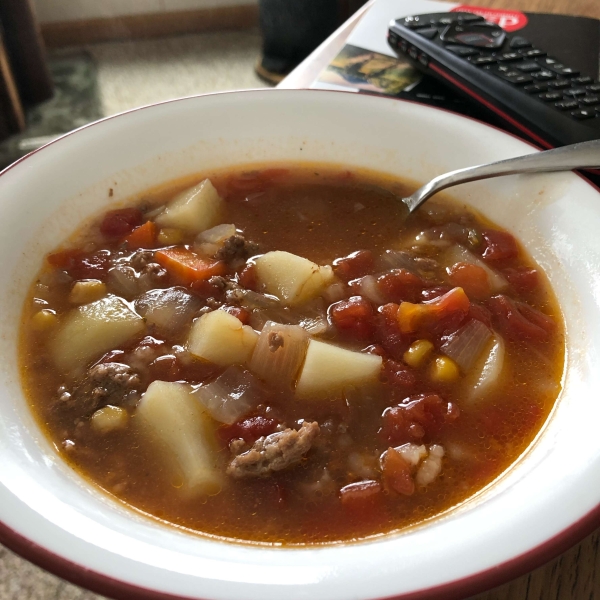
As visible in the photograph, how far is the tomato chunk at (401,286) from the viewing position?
7.37 feet

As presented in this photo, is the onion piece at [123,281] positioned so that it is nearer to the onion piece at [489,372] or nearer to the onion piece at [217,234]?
the onion piece at [217,234]

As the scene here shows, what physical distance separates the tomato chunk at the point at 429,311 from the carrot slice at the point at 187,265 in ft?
2.39

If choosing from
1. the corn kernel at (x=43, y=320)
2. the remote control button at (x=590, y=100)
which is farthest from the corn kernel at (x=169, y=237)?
the remote control button at (x=590, y=100)

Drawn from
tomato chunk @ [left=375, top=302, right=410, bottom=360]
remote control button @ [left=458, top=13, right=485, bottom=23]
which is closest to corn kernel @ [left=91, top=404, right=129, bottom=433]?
tomato chunk @ [left=375, top=302, right=410, bottom=360]

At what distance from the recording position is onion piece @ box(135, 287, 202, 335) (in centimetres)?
213

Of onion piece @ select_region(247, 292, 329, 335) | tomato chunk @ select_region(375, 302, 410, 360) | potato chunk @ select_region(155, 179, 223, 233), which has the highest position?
potato chunk @ select_region(155, 179, 223, 233)

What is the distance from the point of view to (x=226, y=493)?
1665 mm

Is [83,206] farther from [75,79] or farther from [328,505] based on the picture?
[75,79]

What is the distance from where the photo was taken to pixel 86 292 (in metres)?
2.21

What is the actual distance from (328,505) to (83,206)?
5.12ft

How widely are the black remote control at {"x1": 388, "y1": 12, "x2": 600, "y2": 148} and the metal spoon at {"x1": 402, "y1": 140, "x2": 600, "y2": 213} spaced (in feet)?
0.64

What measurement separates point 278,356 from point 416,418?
0.48 meters

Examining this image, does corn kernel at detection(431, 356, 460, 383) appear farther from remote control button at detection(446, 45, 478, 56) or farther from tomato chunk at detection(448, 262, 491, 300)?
remote control button at detection(446, 45, 478, 56)

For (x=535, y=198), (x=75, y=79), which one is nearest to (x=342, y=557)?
(x=535, y=198)
